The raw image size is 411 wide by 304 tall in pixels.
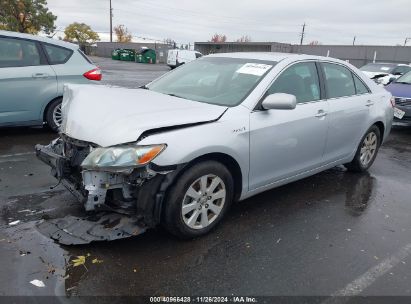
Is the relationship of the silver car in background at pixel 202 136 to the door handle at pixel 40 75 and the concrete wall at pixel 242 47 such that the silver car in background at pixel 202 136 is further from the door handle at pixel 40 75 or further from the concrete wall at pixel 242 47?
the concrete wall at pixel 242 47

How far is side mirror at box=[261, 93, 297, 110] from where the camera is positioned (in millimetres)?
3561

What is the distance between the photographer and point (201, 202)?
3385 millimetres

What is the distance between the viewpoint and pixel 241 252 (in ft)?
10.8

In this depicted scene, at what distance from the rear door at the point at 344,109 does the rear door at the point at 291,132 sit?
0.20 metres

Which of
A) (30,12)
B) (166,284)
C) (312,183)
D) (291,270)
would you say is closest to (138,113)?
(166,284)

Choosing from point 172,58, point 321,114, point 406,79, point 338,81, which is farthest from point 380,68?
point 172,58

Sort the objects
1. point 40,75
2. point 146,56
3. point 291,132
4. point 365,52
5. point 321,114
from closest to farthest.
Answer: point 291,132 → point 321,114 → point 40,75 → point 365,52 → point 146,56

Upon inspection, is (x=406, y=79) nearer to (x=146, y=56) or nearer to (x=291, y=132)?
(x=291, y=132)

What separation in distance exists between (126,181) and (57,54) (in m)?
4.41

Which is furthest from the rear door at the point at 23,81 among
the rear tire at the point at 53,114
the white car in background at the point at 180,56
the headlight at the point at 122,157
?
the white car in background at the point at 180,56

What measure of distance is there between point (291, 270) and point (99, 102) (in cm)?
218

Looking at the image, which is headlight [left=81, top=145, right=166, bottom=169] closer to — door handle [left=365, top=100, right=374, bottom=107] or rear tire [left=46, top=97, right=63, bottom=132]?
door handle [left=365, top=100, right=374, bottom=107]

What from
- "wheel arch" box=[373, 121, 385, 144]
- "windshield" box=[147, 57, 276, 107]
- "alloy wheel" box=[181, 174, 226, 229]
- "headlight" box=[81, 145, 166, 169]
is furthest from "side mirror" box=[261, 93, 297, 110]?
"wheel arch" box=[373, 121, 385, 144]

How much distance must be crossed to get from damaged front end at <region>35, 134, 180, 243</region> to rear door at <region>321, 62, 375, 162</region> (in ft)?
7.76
